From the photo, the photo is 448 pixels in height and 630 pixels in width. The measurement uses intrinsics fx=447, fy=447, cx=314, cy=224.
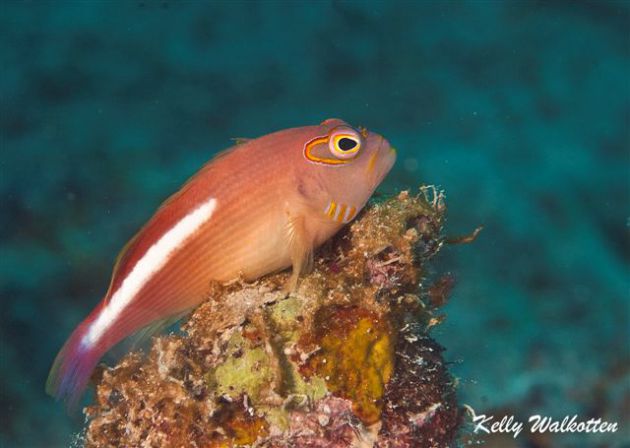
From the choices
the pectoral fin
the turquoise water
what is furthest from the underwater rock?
the turquoise water

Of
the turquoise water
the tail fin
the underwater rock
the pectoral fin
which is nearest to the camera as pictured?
the underwater rock

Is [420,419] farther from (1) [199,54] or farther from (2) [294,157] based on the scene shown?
(1) [199,54]

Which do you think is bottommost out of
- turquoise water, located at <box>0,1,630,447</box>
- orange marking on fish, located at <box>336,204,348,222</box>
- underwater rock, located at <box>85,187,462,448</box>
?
turquoise water, located at <box>0,1,630,447</box>

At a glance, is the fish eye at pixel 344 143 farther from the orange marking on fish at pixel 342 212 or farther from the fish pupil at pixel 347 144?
the orange marking on fish at pixel 342 212

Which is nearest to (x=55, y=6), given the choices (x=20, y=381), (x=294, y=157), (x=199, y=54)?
(x=199, y=54)

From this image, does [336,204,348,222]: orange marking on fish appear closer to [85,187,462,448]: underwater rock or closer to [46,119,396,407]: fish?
[46,119,396,407]: fish

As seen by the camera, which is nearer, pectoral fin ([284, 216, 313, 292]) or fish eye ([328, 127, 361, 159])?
pectoral fin ([284, 216, 313, 292])
